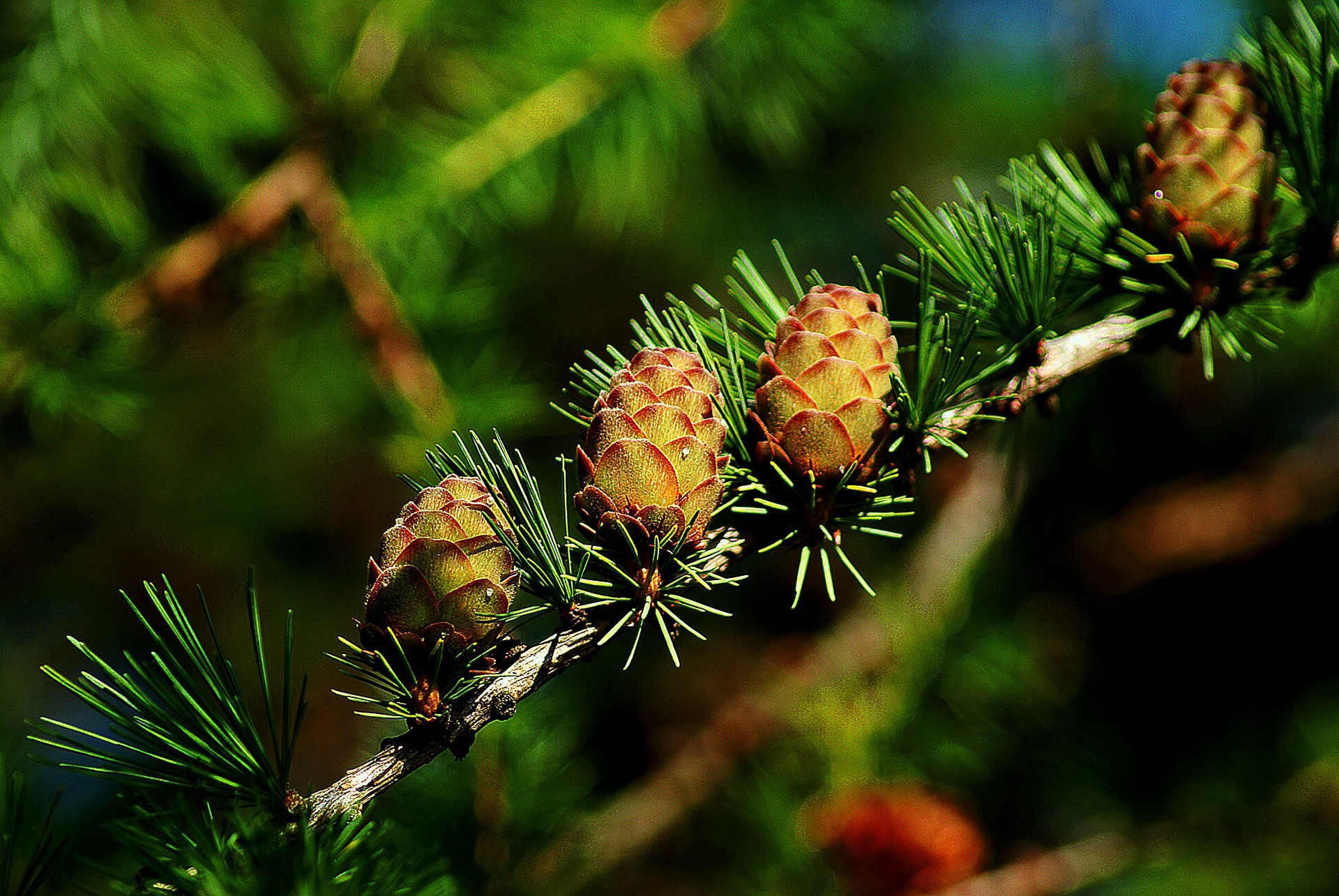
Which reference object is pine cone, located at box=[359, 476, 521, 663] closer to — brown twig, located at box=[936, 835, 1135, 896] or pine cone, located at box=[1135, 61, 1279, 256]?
pine cone, located at box=[1135, 61, 1279, 256]

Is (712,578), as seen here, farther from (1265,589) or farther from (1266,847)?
(1265,589)

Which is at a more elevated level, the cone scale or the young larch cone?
the cone scale

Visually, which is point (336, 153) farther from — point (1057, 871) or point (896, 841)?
point (1057, 871)

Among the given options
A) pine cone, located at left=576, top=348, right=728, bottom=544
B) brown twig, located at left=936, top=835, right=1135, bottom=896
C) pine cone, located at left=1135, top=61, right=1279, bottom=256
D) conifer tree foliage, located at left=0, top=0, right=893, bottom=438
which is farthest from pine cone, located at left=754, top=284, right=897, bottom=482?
brown twig, located at left=936, top=835, right=1135, bottom=896

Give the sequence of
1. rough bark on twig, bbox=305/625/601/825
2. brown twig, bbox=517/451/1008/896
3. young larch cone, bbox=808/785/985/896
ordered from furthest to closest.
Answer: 1. brown twig, bbox=517/451/1008/896
2. young larch cone, bbox=808/785/985/896
3. rough bark on twig, bbox=305/625/601/825

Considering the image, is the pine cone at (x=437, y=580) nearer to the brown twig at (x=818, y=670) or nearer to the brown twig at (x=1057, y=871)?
the brown twig at (x=818, y=670)

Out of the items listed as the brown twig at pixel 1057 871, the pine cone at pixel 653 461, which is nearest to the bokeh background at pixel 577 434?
the brown twig at pixel 1057 871

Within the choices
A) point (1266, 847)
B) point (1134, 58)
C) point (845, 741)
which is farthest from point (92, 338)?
point (1134, 58)
